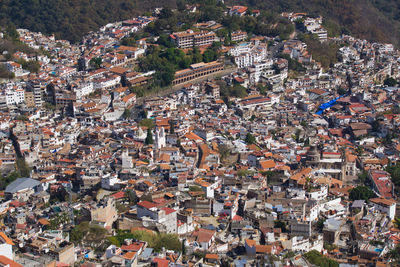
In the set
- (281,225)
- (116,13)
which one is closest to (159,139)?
(281,225)

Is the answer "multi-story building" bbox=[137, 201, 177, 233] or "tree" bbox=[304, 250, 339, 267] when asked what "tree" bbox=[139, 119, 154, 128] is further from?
"tree" bbox=[304, 250, 339, 267]

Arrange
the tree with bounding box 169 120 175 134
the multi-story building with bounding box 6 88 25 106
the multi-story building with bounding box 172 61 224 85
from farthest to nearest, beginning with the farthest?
the multi-story building with bounding box 172 61 224 85
the multi-story building with bounding box 6 88 25 106
the tree with bounding box 169 120 175 134

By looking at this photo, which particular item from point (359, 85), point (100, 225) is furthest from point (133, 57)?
point (100, 225)

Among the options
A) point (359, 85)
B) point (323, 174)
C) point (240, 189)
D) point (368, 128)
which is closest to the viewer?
point (240, 189)

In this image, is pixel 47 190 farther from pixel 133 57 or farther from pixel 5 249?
pixel 133 57

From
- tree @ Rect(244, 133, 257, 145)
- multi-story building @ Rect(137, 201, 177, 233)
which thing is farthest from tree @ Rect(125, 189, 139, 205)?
tree @ Rect(244, 133, 257, 145)

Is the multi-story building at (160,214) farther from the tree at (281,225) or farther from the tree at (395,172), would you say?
the tree at (395,172)

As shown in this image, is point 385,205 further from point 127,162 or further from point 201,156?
point 127,162
